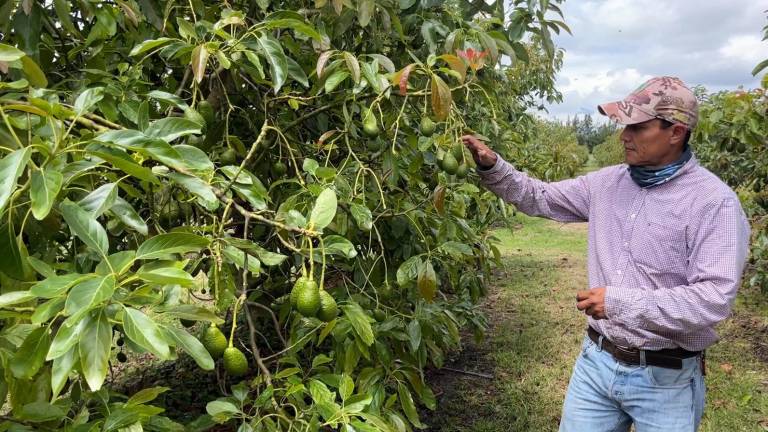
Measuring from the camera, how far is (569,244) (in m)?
9.07

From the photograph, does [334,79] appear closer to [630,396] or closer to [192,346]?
[192,346]

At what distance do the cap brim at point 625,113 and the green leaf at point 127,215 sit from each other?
1419mm

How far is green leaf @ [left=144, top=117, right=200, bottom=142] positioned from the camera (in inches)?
43.2

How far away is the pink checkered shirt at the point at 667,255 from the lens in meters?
1.63

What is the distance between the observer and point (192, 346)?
2.97 ft

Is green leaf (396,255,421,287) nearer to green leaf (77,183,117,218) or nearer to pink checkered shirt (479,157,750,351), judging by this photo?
pink checkered shirt (479,157,750,351)

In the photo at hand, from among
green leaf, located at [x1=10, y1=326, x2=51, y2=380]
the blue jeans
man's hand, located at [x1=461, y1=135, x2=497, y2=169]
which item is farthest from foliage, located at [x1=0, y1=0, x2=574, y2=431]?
the blue jeans

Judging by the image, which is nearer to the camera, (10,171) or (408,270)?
(10,171)

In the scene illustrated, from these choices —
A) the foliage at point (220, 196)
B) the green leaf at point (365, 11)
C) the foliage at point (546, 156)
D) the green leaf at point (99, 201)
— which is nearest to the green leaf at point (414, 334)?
the foliage at point (220, 196)

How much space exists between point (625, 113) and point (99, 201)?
1504mm

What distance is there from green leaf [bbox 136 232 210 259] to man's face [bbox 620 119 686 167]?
1413 mm

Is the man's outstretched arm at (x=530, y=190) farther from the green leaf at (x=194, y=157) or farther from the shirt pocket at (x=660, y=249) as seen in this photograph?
the green leaf at (x=194, y=157)

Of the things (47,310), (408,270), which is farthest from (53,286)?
(408,270)

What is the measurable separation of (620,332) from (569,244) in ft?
24.8
